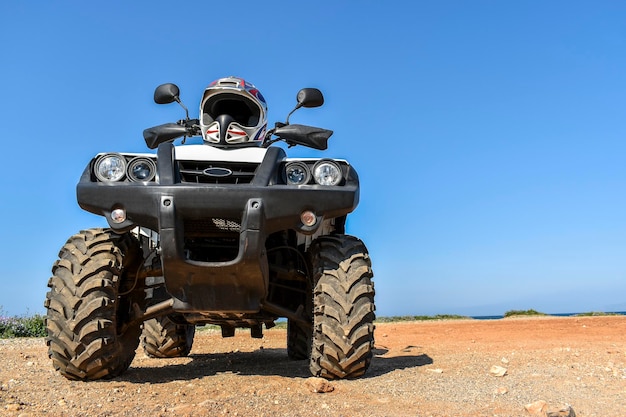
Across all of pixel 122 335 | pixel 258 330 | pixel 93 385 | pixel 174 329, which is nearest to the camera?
pixel 93 385

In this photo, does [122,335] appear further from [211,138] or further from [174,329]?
[174,329]

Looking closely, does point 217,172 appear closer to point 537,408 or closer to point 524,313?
point 537,408

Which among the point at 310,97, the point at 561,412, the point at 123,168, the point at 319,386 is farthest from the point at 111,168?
the point at 561,412

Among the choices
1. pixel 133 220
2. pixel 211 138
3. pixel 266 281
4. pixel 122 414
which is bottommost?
pixel 122 414

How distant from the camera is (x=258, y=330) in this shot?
7.21m

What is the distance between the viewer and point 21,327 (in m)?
14.4

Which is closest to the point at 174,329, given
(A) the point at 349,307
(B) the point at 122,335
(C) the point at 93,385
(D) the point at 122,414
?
(B) the point at 122,335

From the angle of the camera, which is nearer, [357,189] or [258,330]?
[357,189]

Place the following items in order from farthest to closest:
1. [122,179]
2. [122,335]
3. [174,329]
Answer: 1. [174,329]
2. [122,335]
3. [122,179]

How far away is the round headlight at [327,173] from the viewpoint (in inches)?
202

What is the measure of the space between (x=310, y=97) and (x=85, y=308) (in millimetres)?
3131

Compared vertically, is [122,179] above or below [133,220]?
above

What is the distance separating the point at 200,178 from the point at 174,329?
382cm

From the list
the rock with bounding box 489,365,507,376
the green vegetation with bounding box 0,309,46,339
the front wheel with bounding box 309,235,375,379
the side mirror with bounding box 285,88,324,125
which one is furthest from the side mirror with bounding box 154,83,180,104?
the green vegetation with bounding box 0,309,46,339
